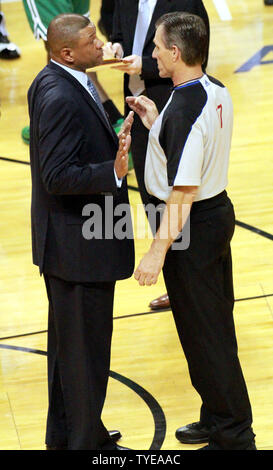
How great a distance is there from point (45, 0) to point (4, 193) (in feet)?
4.86

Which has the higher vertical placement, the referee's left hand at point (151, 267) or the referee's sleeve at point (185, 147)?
the referee's sleeve at point (185, 147)

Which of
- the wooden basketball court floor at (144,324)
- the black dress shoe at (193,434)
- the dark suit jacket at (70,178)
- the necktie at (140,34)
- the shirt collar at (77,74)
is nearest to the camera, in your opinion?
the dark suit jacket at (70,178)

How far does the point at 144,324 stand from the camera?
483cm

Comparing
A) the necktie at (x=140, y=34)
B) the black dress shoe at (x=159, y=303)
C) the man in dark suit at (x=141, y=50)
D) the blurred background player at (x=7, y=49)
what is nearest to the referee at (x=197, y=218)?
the man in dark suit at (x=141, y=50)

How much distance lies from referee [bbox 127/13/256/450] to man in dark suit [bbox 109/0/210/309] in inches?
31.1

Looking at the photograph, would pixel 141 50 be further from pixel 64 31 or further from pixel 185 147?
pixel 185 147

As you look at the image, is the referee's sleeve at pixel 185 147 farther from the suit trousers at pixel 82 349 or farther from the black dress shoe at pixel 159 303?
the black dress shoe at pixel 159 303

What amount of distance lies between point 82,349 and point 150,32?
1.74m

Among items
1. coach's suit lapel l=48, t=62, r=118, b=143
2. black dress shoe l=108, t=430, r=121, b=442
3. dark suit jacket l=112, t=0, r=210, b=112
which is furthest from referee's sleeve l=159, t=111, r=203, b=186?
black dress shoe l=108, t=430, r=121, b=442

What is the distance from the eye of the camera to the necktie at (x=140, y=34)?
4.53 metres

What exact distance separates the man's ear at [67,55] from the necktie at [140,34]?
1185 millimetres

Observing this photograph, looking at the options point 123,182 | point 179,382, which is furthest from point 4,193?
point 123,182

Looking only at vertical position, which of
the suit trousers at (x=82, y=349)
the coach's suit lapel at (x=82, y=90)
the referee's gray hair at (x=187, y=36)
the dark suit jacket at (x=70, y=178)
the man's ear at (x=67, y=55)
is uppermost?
the referee's gray hair at (x=187, y=36)

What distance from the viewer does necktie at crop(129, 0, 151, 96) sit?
4.53 meters
